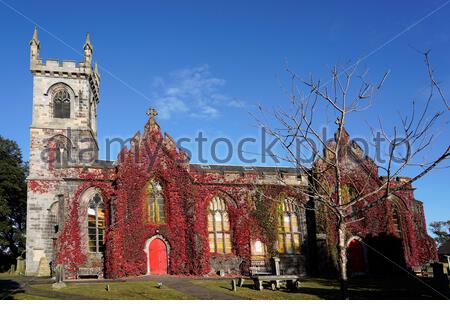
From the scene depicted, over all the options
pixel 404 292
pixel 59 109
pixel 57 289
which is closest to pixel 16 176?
pixel 59 109

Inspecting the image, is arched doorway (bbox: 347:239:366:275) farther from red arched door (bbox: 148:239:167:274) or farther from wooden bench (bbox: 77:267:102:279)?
wooden bench (bbox: 77:267:102:279)

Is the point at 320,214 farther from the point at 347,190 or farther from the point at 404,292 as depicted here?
the point at 404,292

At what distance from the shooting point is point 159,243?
32.3 meters

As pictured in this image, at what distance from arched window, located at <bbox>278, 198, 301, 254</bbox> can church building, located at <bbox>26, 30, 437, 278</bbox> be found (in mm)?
78

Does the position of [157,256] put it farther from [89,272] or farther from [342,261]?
[342,261]

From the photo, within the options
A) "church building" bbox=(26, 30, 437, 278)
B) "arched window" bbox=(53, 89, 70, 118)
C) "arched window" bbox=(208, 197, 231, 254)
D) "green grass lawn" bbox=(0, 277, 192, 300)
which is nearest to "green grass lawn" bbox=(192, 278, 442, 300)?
"green grass lawn" bbox=(0, 277, 192, 300)

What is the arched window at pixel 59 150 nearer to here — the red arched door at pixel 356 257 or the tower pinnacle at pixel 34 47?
the tower pinnacle at pixel 34 47

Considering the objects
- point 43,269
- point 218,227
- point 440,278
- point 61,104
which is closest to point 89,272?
point 43,269

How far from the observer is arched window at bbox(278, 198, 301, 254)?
34.9 meters

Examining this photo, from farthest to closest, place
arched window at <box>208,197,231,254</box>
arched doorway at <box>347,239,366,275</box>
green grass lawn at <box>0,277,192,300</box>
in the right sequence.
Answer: arched doorway at <box>347,239,366,275</box> < arched window at <box>208,197,231,254</box> < green grass lawn at <box>0,277,192,300</box>

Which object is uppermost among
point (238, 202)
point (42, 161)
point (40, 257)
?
point (42, 161)

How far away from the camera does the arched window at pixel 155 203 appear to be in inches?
1293

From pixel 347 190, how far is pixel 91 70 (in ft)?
95.5

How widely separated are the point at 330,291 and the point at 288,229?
12133mm
